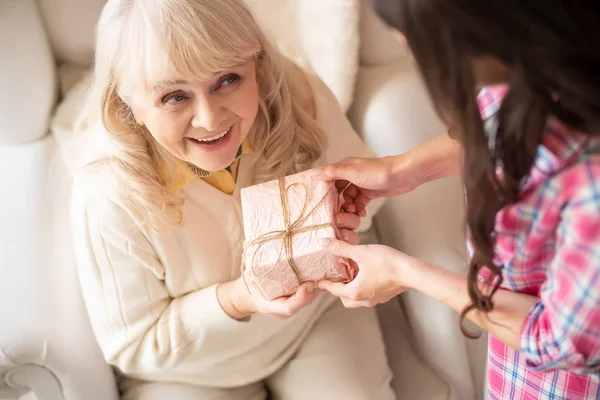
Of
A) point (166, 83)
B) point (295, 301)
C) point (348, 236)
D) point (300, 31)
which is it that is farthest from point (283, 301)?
point (300, 31)

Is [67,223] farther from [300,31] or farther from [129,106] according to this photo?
[300,31]

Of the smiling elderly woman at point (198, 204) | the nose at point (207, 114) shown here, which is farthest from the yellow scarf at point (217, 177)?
the nose at point (207, 114)

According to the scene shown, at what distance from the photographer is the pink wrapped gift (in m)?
0.83

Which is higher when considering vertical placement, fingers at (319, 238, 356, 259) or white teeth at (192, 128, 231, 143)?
white teeth at (192, 128, 231, 143)

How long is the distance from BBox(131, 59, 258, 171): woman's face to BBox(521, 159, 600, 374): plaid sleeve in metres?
0.47

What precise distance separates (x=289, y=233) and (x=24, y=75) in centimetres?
67

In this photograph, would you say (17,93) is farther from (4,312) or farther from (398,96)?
(398,96)

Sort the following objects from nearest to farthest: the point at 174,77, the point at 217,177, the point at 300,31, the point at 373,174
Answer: the point at 174,77, the point at 373,174, the point at 217,177, the point at 300,31

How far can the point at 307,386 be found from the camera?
112cm

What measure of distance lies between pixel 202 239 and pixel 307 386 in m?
0.34

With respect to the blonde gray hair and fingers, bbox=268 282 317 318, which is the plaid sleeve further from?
the blonde gray hair

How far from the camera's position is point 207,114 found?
854 mm

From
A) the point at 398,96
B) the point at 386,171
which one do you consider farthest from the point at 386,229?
the point at 386,171

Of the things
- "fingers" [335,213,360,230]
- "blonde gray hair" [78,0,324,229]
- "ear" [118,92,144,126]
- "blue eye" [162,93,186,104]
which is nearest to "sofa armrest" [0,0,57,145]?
"blonde gray hair" [78,0,324,229]
